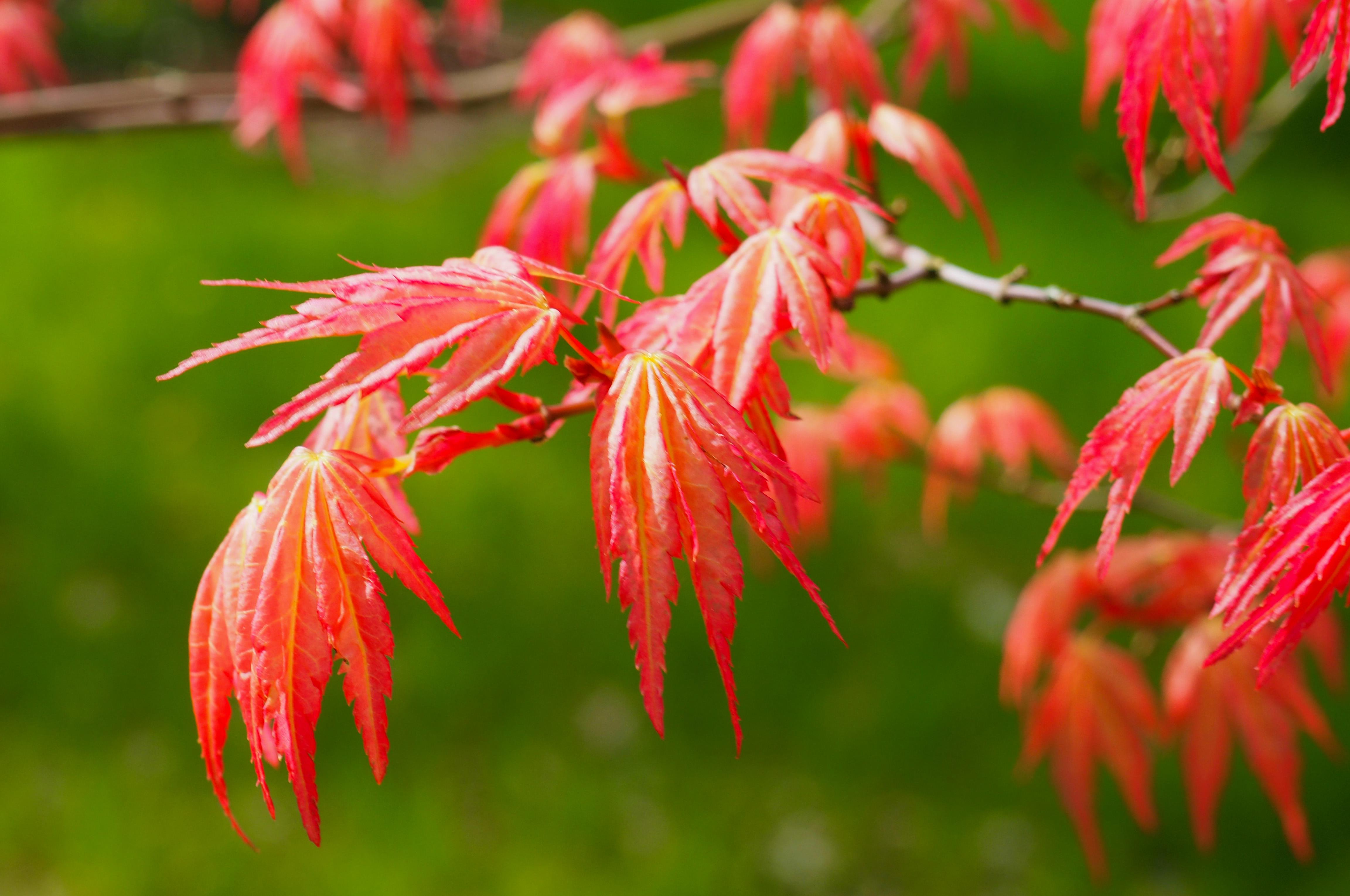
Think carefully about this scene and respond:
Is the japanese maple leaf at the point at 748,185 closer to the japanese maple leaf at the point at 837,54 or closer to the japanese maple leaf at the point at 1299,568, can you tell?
the japanese maple leaf at the point at 1299,568

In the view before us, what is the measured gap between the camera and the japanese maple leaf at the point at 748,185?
2.24ft

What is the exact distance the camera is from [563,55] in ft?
4.81

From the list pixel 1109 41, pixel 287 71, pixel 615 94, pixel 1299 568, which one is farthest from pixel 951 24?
pixel 1299 568

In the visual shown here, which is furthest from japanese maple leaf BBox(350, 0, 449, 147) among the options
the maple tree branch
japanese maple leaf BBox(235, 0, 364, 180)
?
the maple tree branch

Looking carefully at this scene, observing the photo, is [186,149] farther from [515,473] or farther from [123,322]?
[515,473]

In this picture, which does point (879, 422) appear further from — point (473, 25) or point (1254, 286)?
point (473, 25)

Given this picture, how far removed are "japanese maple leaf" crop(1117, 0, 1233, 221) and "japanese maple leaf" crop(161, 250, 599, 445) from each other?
406 millimetres

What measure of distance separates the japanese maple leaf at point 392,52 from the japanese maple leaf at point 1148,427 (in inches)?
37.1

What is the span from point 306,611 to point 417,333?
14 cm

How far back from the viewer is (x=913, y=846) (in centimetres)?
185

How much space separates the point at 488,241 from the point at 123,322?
178cm

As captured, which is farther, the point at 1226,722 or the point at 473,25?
the point at 473,25

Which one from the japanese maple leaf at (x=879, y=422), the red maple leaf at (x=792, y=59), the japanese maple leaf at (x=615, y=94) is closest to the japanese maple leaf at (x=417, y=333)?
the japanese maple leaf at (x=615, y=94)

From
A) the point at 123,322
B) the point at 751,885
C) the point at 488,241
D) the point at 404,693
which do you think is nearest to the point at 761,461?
the point at 488,241
